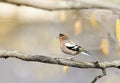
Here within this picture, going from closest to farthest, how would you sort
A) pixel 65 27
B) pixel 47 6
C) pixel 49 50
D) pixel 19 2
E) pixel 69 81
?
pixel 19 2, pixel 47 6, pixel 69 81, pixel 49 50, pixel 65 27

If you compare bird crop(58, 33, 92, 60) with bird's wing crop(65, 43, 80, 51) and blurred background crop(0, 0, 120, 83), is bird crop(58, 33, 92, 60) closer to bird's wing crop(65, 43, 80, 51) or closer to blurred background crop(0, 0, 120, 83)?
bird's wing crop(65, 43, 80, 51)

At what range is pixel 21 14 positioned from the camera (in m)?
3.06

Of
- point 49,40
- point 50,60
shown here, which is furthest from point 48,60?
point 49,40

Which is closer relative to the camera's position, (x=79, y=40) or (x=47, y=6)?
(x=47, y=6)

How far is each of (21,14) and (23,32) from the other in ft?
0.54

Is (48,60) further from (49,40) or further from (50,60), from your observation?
(49,40)

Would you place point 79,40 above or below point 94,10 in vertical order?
below

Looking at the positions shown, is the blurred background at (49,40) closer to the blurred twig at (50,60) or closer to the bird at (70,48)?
the bird at (70,48)

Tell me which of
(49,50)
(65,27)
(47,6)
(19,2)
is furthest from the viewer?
(65,27)

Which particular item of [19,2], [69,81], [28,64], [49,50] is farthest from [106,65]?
[49,50]

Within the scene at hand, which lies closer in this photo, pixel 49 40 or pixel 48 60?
pixel 48 60

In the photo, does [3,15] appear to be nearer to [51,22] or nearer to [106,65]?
[51,22]

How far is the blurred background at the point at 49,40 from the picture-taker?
2.37 meters

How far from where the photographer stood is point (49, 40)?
114 inches
